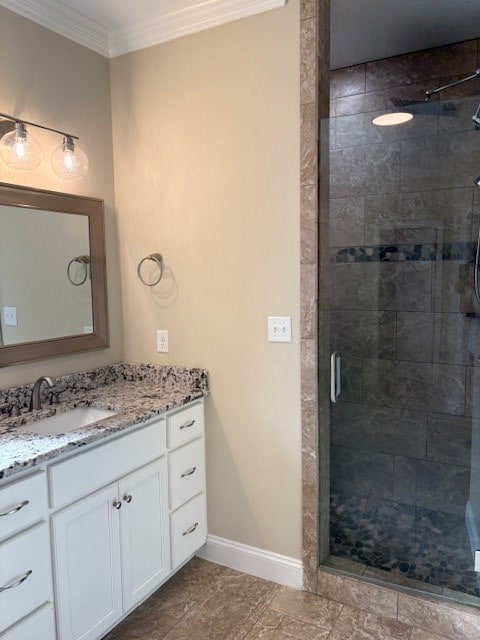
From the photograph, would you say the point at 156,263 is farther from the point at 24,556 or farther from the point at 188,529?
the point at 24,556

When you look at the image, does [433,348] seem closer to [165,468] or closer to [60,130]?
[165,468]

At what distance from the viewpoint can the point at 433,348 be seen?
259cm

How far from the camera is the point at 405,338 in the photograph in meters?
2.63

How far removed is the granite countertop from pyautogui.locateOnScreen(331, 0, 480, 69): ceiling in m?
2.04

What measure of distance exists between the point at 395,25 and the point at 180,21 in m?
1.20

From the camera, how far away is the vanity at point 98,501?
147 centimetres

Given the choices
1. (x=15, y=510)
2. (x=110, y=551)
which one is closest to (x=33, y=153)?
(x=15, y=510)

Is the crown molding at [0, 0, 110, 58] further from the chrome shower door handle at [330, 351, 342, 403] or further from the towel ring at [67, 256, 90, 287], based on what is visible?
the chrome shower door handle at [330, 351, 342, 403]

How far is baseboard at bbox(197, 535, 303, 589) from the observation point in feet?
7.27

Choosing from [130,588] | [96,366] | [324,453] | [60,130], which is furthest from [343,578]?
[60,130]

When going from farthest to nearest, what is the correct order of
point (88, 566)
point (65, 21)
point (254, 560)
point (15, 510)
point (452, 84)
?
point (452, 84) < point (254, 560) < point (65, 21) < point (88, 566) < point (15, 510)

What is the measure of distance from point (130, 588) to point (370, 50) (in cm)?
314

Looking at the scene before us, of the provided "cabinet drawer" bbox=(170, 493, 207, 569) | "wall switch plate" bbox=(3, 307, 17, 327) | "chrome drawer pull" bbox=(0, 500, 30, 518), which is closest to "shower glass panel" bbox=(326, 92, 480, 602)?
"cabinet drawer" bbox=(170, 493, 207, 569)

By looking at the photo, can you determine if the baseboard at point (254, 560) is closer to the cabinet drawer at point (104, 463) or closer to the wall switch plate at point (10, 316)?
the cabinet drawer at point (104, 463)
